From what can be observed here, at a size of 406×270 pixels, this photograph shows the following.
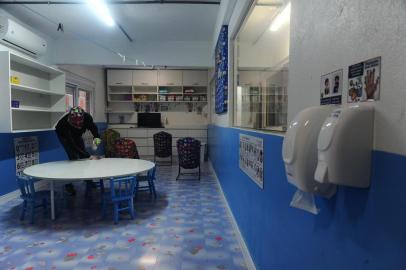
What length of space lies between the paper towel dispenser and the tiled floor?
63.5 inches

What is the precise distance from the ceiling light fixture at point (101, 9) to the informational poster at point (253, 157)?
283 cm

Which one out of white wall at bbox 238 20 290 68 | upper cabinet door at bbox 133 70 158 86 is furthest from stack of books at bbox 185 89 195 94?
white wall at bbox 238 20 290 68

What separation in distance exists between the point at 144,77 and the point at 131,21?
3317 mm

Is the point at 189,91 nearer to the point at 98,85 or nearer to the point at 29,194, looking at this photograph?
the point at 98,85

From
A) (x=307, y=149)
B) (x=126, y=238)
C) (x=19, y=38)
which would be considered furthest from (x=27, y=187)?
(x=307, y=149)

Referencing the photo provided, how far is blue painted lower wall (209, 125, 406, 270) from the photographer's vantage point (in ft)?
2.10

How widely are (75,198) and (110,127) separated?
13.1 ft

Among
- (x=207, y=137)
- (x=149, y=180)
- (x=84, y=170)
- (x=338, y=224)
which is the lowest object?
(x=149, y=180)

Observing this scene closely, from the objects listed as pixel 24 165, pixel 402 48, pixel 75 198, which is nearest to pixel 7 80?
pixel 24 165

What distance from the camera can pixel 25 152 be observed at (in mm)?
4328

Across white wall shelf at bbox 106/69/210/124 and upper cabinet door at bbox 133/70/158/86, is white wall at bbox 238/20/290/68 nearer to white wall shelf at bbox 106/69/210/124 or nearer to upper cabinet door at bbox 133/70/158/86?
white wall shelf at bbox 106/69/210/124

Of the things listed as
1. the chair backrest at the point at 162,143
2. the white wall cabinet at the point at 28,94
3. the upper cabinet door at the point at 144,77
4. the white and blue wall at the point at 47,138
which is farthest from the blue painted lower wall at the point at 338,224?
the upper cabinet door at the point at 144,77

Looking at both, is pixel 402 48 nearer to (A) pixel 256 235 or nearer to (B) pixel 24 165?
(A) pixel 256 235

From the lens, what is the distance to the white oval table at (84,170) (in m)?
2.91
